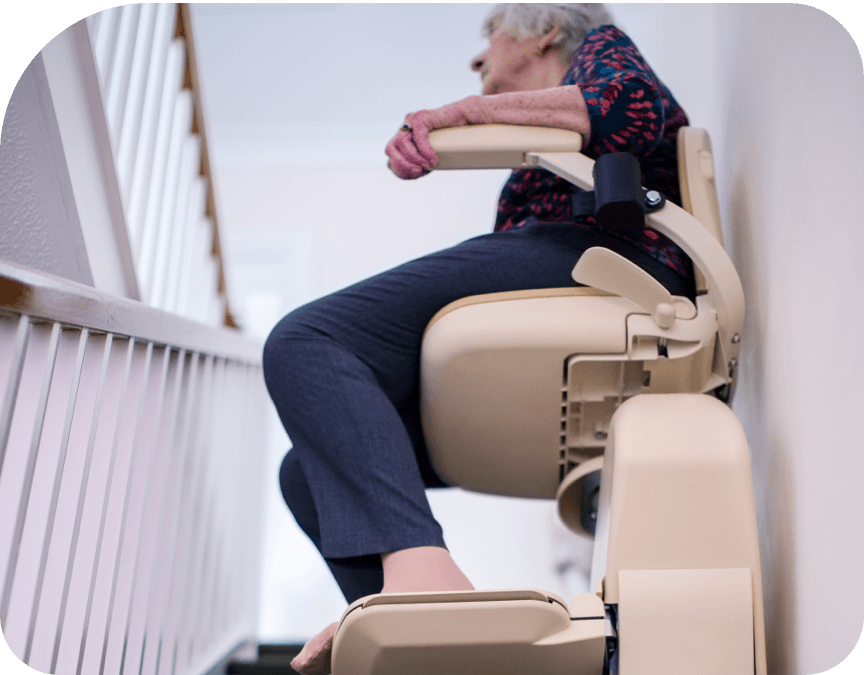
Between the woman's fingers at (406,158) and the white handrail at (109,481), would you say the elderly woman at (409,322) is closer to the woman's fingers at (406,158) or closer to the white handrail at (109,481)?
the woman's fingers at (406,158)

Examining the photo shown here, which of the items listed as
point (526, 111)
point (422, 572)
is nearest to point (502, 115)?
point (526, 111)

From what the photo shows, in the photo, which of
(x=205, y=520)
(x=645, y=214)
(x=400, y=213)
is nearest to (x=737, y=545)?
(x=645, y=214)

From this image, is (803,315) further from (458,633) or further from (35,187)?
(35,187)

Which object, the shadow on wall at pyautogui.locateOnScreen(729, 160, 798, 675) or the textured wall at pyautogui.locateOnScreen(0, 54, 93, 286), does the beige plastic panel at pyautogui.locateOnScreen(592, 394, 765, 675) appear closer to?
the shadow on wall at pyautogui.locateOnScreen(729, 160, 798, 675)

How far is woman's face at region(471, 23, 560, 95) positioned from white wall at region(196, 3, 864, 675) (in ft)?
0.89

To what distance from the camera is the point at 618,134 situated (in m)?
0.70

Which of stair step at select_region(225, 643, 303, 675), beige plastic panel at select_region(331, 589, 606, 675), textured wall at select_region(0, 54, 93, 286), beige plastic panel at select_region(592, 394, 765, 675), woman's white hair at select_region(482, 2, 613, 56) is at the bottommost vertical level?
stair step at select_region(225, 643, 303, 675)

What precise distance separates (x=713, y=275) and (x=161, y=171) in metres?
0.91

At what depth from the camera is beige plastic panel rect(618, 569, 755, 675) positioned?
54cm

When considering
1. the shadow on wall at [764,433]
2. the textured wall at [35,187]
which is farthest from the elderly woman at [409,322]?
the textured wall at [35,187]

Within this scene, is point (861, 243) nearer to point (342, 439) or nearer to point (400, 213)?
point (342, 439)

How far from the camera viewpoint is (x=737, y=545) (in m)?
0.57

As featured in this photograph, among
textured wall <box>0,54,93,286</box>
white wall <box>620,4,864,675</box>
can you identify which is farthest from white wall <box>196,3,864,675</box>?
textured wall <box>0,54,93,286</box>

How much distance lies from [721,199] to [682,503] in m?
0.71
